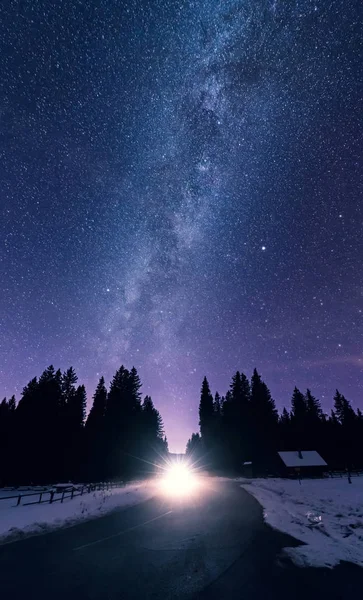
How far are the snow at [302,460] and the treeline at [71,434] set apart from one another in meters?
29.1

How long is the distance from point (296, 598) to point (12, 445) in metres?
52.5

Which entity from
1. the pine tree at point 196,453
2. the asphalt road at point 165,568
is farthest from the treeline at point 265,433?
the asphalt road at point 165,568

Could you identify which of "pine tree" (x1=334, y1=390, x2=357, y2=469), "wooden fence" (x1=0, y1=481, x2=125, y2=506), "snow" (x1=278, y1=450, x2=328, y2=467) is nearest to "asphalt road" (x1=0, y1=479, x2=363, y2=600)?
"wooden fence" (x1=0, y1=481, x2=125, y2=506)

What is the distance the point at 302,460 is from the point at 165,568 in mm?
54761

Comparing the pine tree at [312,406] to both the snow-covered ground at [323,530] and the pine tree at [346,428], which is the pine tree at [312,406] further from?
the snow-covered ground at [323,530]

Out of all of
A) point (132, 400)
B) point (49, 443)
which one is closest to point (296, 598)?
point (49, 443)

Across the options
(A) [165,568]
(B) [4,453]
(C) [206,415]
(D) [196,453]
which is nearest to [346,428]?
(C) [206,415]

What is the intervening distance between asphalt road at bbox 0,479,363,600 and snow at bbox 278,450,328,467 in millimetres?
46502

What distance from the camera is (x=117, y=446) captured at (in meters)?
56.2

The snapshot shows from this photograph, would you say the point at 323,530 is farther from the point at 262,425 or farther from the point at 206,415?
the point at 206,415

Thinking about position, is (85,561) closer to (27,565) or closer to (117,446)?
(27,565)

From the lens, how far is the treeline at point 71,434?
46531 millimetres

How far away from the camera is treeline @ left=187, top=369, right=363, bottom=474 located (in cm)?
6812

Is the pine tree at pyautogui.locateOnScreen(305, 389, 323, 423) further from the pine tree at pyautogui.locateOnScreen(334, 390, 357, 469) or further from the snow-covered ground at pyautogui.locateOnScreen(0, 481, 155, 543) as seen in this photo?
the snow-covered ground at pyautogui.locateOnScreen(0, 481, 155, 543)
